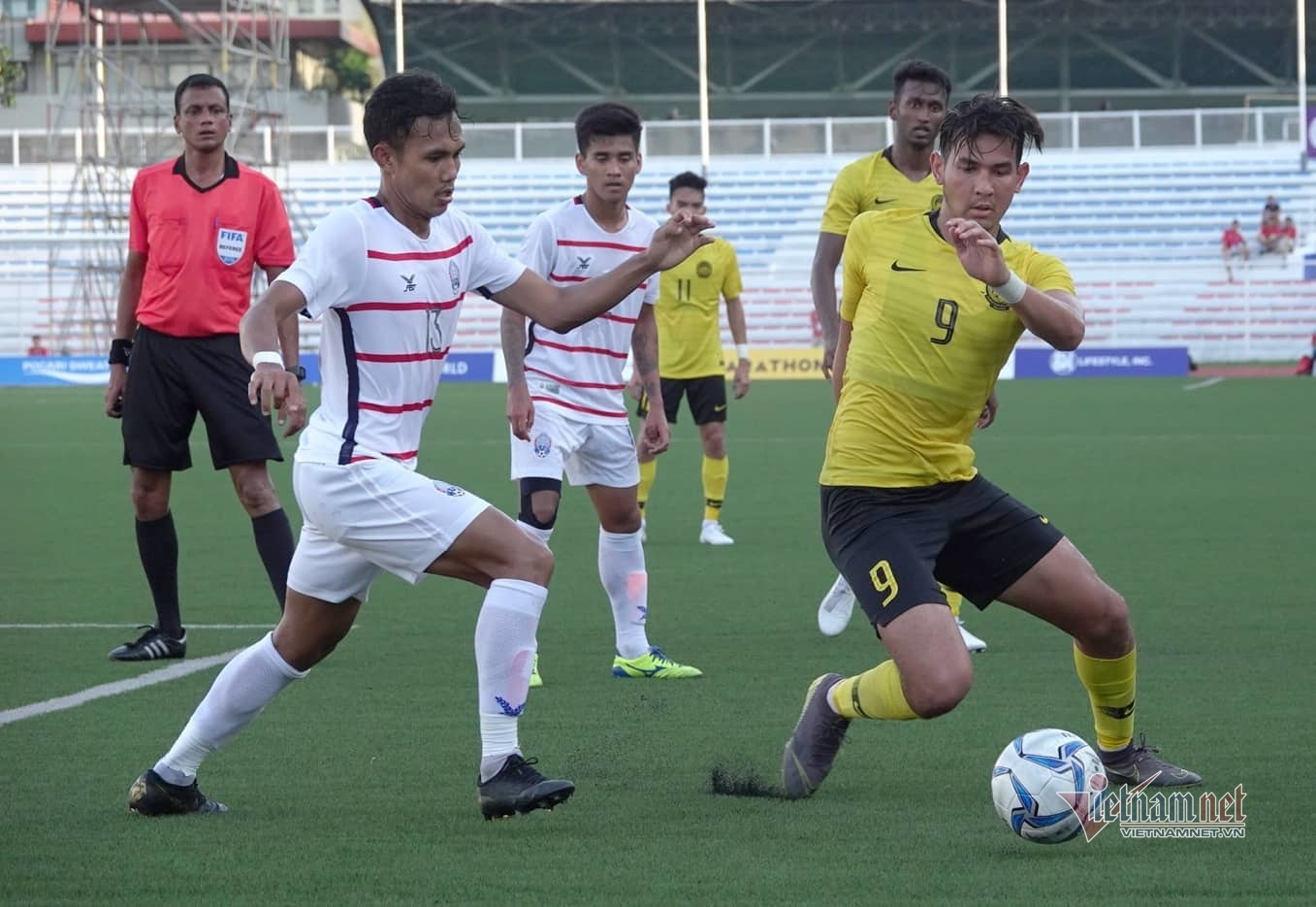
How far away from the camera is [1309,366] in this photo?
32.2 metres

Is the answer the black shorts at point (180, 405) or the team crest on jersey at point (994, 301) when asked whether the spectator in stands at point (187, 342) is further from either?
the team crest on jersey at point (994, 301)

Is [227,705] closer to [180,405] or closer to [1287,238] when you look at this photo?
[180,405]

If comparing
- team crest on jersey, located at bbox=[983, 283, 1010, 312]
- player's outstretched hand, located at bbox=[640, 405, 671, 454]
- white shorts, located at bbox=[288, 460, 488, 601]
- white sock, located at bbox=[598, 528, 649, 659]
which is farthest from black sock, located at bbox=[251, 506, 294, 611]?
team crest on jersey, located at bbox=[983, 283, 1010, 312]

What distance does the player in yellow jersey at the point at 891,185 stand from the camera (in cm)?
772

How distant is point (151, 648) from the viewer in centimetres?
769

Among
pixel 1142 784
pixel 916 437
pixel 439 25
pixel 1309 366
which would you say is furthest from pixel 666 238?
pixel 439 25

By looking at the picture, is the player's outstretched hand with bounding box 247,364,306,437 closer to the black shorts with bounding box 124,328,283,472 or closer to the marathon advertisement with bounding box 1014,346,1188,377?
the black shorts with bounding box 124,328,283,472

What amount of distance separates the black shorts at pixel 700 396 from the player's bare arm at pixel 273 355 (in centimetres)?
824

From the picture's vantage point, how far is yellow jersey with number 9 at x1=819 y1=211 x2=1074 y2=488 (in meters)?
5.19

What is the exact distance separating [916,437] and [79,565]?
278 inches

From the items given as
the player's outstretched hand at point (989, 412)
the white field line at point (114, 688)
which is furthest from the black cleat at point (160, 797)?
the player's outstretched hand at point (989, 412)

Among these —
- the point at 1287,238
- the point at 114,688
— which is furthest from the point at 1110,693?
the point at 1287,238

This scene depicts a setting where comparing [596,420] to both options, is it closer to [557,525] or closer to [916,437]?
[916,437]

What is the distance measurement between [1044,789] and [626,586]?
316 centimetres
